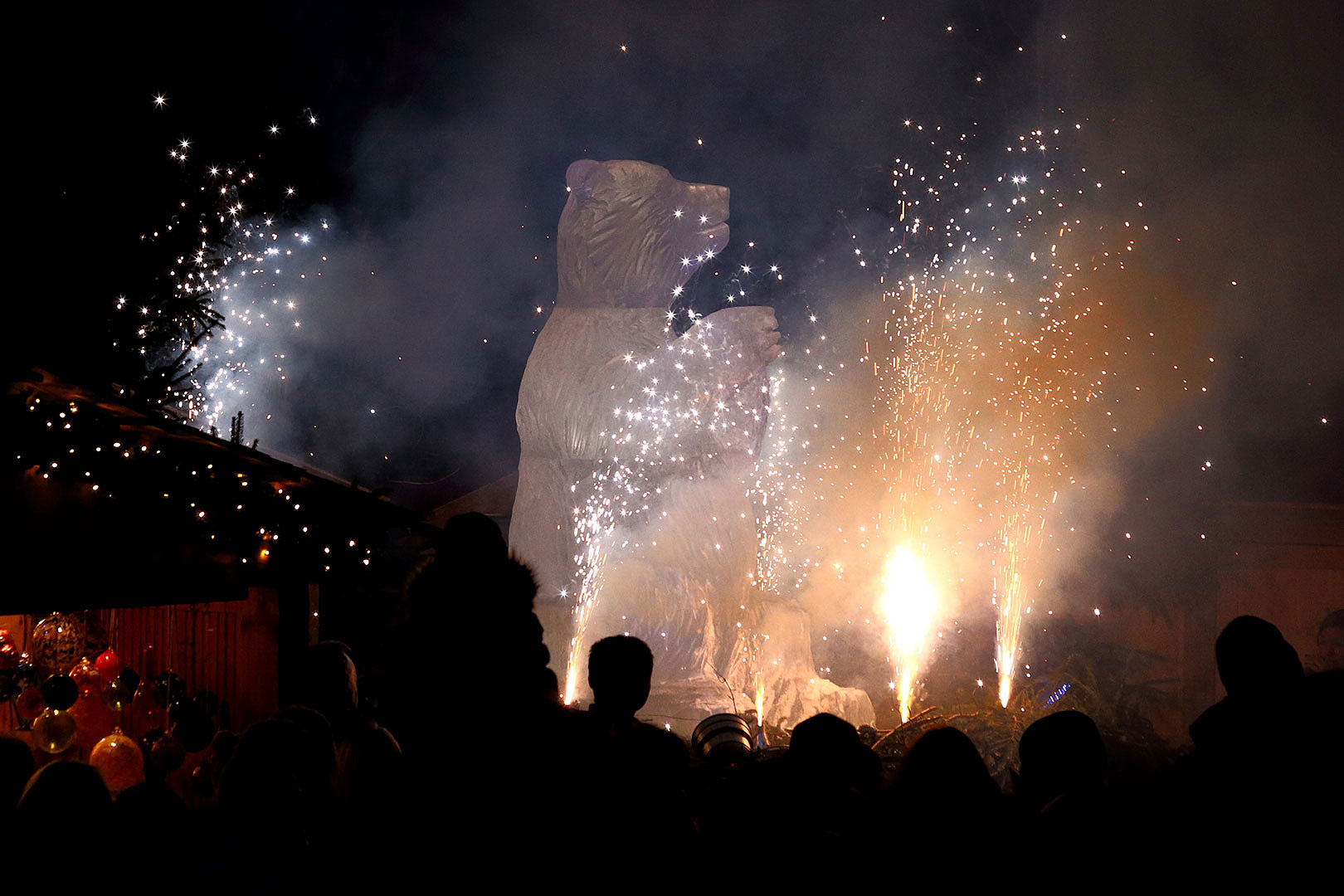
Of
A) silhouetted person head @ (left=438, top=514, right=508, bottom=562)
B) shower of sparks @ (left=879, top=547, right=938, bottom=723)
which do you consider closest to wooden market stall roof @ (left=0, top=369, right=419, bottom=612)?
silhouetted person head @ (left=438, top=514, right=508, bottom=562)

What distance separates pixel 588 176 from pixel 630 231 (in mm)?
496

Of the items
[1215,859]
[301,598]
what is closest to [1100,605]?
[301,598]

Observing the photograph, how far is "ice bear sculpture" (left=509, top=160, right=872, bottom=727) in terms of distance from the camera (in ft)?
21.9

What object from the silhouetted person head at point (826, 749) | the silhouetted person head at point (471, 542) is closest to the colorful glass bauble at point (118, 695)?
the silhouetted person head at point (471, 542)

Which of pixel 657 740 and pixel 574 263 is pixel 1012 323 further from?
pixel 657 740

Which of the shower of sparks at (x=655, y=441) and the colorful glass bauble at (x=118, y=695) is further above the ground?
the shower of sparks at (x=655, y=441)

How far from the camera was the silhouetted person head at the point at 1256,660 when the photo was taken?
2484 millimetres

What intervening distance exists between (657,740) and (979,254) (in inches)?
364

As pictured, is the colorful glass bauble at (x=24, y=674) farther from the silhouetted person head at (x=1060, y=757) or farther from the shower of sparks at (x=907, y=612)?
the shower of sparks at (x=907, y=612)

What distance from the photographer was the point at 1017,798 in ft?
8.20

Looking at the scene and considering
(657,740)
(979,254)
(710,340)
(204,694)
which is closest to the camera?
(657,740)

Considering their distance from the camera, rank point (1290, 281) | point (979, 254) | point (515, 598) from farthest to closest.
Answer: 1. point (979, 254)
2. point (1290, 281)
3. point (515, 598)

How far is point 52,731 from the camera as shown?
4641 millimetres

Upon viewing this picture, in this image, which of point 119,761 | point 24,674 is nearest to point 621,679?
point 119,761
